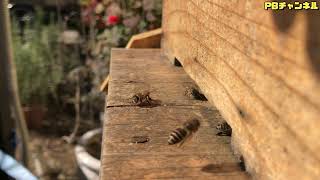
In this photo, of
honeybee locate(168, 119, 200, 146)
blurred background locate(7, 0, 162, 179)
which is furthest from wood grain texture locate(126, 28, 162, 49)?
blurred background locate(7, 0, 162, 179)

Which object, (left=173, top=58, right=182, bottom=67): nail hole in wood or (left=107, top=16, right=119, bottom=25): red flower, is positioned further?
(left=107, top=16, right=119, bottom=25): red flower

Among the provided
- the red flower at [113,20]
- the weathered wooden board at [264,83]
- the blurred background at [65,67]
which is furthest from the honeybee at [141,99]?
the red flower at [113,20]

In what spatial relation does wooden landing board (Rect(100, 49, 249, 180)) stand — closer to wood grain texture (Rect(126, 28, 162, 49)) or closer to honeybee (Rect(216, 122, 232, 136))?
honeybee (Rect(216, 122, 232, 136))

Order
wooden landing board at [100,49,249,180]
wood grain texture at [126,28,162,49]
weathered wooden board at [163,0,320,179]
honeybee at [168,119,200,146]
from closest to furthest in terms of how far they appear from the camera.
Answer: weathered wooden board at [163,0,320,179] < wooden landing board at [100,49,249,180] < honeybee at [168,119,200,146] < wood grain texture at [126,28,162,49]

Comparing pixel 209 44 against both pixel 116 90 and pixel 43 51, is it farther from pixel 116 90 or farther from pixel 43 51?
pixel 43 51

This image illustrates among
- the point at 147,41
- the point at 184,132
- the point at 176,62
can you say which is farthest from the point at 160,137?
the point at 147,41

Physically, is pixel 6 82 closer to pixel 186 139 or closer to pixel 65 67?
pixel 65 67

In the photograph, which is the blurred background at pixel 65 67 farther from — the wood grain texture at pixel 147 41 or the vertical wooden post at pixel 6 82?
the wood grain texture at pixel 147 41
